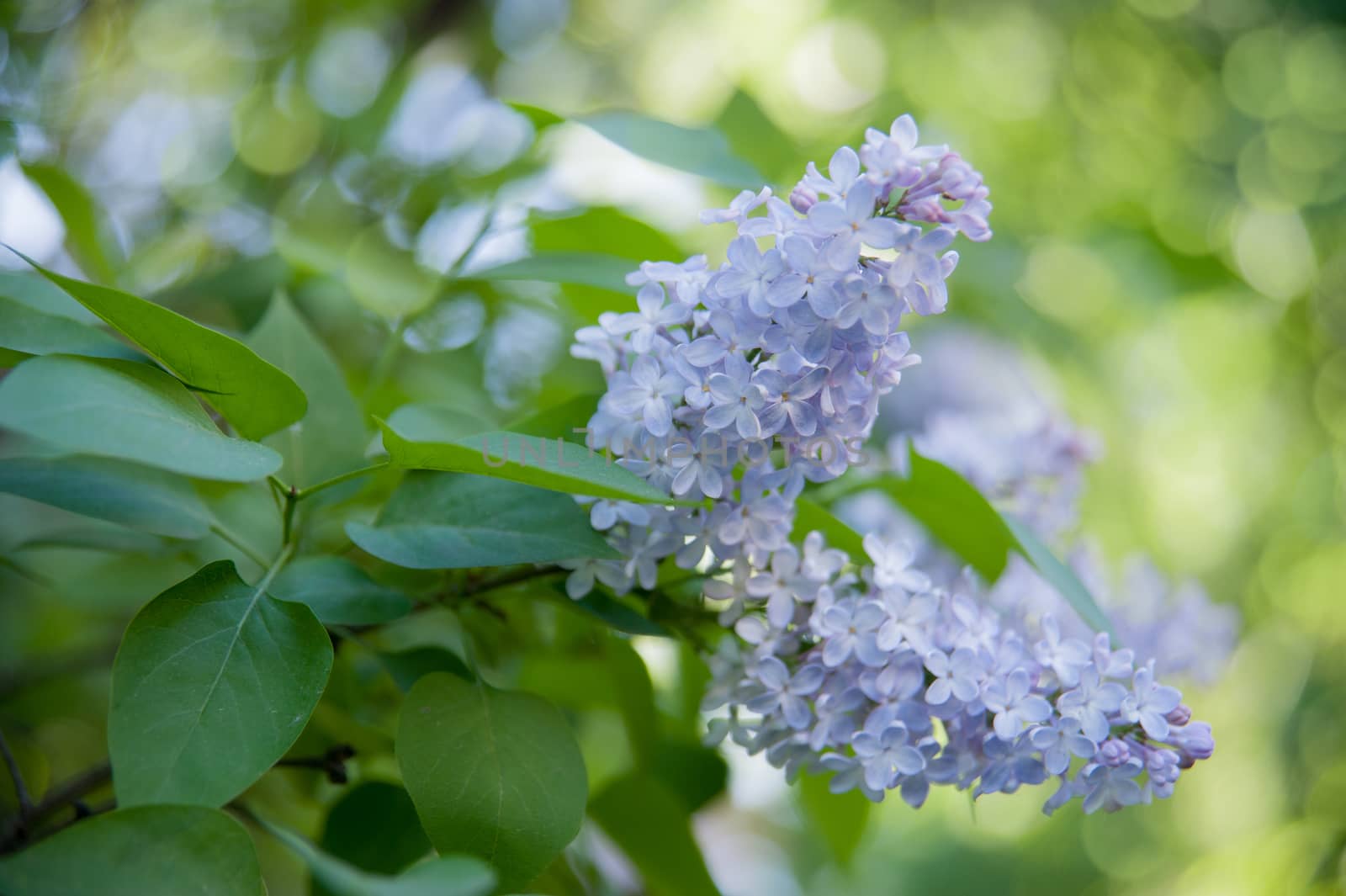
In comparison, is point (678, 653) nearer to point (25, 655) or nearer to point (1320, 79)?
point (25, 655)

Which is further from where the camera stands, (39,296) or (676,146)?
(676,146)

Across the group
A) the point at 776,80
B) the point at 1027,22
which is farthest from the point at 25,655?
the point at 1027,22

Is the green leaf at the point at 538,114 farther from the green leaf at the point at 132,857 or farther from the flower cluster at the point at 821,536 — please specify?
the green leaf at the point at 132,857


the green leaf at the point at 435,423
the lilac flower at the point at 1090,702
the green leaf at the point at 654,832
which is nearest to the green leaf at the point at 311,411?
the green leaf at the point at 435,423

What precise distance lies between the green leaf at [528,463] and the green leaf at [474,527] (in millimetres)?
31

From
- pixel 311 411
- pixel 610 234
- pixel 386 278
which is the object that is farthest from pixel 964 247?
pixel 311 411

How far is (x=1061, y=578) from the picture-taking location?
1.41ft

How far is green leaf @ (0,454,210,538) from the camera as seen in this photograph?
0.39 meters

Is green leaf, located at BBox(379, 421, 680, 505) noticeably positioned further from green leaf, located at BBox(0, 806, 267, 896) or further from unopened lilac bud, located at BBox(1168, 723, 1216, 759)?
unopened lilac bud, located at BBox(1168, 723, 1216, 759)

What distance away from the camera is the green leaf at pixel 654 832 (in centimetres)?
53

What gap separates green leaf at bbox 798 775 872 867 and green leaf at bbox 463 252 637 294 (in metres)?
0.35

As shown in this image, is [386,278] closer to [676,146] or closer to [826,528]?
[676,146]

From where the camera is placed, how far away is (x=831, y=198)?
39 centimetres

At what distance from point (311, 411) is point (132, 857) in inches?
8.7
